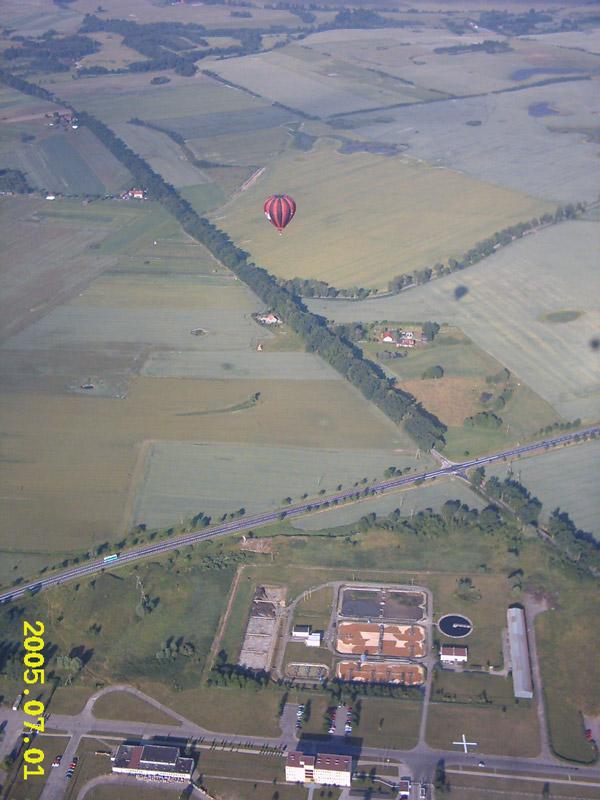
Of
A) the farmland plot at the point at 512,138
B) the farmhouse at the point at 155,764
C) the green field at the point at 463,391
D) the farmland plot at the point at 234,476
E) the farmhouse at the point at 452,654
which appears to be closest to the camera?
the farmhouse at the point at 155,764

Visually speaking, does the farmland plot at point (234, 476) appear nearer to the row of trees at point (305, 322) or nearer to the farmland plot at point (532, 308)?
the row of trees at point (305, 322)

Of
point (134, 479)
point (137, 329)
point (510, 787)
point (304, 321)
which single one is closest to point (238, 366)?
point (304, 321)

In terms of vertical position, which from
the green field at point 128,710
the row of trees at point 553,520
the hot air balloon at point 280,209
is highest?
the hot air balloon at point 280,209

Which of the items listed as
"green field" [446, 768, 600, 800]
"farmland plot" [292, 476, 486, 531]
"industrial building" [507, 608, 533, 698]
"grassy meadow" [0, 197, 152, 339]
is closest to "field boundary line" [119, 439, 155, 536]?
"farmland plot" [292, 476, 486, 531]

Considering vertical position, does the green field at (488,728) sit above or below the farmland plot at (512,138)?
below

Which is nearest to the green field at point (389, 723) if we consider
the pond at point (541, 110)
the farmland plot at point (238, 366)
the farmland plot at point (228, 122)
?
the farmland plot at point (238, 366)

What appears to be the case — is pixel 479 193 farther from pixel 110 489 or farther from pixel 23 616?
pixel 23 616
